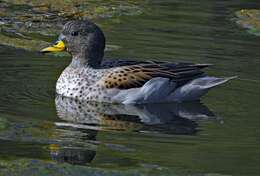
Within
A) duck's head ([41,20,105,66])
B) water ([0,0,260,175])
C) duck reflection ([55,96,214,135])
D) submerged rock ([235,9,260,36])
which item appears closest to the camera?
water ([0,0,260,175])

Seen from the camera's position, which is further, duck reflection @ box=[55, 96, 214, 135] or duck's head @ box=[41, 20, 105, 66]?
duck's head @ box=[41, 20, 105, 66]

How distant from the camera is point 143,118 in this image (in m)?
11.8

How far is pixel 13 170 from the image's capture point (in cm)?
892

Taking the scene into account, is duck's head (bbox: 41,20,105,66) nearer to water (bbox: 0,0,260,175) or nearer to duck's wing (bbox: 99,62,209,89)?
water (bbox: 0,0,260,175)

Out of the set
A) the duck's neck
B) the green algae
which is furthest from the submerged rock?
the green algae

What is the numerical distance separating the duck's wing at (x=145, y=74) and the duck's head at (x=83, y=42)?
0.68 metres

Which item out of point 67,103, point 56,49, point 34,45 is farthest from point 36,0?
point 67,103

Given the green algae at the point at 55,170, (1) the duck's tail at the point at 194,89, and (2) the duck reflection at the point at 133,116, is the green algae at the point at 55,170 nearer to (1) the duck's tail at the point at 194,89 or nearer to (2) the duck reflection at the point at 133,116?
(2) the duck reflection at the point at 133,116

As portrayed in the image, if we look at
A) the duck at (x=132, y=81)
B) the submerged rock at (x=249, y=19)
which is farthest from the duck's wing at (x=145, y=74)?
the submerged rock at (x=249, y=19)

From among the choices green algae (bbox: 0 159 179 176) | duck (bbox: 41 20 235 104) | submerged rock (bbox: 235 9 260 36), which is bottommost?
submerged rock (bbox: 235 9 260 36)

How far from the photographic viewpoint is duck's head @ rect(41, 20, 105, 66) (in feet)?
44.3

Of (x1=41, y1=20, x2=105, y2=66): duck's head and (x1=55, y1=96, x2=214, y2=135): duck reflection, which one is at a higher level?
(x1=41, y1=20, x2=105, y2=66): duck's head

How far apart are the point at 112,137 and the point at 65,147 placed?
2.51ft

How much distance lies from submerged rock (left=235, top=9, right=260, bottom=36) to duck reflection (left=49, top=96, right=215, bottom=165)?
439 cm
